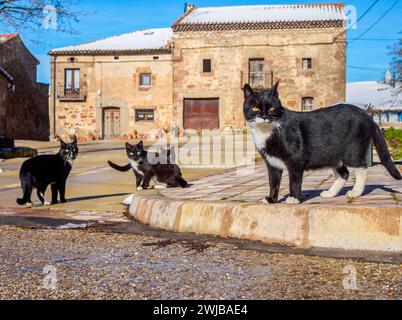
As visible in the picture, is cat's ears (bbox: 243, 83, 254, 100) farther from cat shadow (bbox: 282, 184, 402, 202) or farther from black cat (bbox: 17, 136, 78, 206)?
black cat (bbox: 17, 136, 78, 206)

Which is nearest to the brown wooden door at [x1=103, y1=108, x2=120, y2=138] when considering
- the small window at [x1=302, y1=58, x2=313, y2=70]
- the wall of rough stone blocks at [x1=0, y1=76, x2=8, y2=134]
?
the wall of rough stone blocks at [x1=0, y1=76, x2=8, y2=134]

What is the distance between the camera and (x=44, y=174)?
6.57m

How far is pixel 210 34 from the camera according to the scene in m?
29.1

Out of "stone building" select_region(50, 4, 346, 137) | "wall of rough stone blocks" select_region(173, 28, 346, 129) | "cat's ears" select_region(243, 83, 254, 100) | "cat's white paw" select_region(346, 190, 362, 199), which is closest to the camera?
"cat's ears" select_region(243, 83, 254, 100)

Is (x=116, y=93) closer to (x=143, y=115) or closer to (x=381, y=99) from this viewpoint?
(x=143, y=115)

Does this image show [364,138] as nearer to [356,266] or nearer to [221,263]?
[356,266]

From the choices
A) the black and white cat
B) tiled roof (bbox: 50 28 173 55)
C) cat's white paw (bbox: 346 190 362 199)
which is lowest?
cat's white paw (bbox: 346 190 362 199)

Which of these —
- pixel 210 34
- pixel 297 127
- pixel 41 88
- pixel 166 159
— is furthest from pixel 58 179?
pixel 41 88

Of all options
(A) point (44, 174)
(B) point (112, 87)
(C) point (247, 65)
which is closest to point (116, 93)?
(B) point (112, 87)

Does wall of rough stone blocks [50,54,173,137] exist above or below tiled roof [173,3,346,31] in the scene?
below

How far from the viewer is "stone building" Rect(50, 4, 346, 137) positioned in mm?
28375

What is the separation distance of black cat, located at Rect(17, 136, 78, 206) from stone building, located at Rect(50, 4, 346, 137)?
22.3 meters

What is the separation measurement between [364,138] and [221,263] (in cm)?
176

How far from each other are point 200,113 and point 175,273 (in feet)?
87.9
